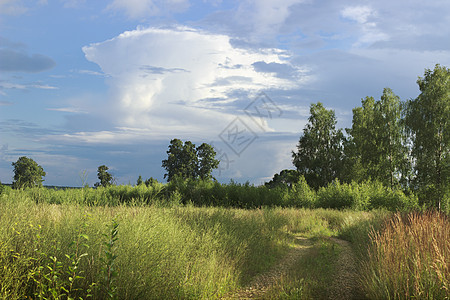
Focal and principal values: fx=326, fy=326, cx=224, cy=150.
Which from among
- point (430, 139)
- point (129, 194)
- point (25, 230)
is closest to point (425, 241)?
point (25, 230)

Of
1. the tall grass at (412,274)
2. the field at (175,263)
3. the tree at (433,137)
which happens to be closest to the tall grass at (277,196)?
the tree at (433,137)

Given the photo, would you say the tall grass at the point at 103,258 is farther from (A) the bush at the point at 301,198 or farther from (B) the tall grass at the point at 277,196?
(A) the bush at the point at 301,198

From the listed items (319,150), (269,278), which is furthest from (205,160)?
(269,278)

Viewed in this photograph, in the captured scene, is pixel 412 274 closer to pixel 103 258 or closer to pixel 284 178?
pixel 103 258

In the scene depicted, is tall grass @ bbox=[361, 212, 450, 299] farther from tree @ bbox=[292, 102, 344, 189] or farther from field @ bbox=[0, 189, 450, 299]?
tree @ bbox=[292, 102, 344, 189]

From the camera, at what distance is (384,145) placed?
28.5 meters

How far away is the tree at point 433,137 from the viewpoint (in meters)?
23.0

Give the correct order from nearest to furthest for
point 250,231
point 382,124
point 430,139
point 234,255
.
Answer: point 234,255 < point 250,231 < point 430,139 < point 382,124

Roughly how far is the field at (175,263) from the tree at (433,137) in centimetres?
1837

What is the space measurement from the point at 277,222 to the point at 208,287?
22.2ft

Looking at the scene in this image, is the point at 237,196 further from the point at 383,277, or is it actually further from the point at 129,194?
the point at 383,277

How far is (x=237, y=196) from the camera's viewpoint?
19688mm

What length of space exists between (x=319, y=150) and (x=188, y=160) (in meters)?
15.9

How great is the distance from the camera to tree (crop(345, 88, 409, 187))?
91.7 ft
